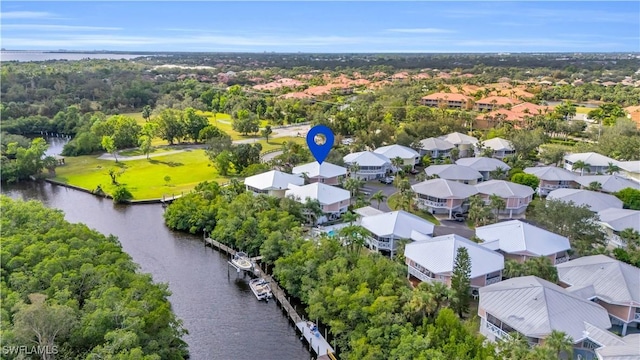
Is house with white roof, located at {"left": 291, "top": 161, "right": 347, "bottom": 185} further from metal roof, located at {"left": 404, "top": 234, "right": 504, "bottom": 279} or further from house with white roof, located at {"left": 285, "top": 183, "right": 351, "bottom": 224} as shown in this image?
metal roof, located at {"left": 404, "top": 234, "right": 504, "bottom": 279}

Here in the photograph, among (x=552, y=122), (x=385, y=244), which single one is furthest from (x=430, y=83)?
(x=385, y=244)

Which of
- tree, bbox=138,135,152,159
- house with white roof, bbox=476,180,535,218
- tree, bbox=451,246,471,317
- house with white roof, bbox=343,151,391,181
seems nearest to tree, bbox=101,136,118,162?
tree, bbox=138,135,152,159

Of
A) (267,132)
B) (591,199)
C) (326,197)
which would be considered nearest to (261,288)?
(326,197)

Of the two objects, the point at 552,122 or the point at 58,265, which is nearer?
the point at 58,265

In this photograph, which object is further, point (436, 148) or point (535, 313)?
point (436, 148)

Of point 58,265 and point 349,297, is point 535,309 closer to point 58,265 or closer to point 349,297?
point 349,297

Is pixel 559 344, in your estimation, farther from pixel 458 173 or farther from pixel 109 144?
pixel 109 144
